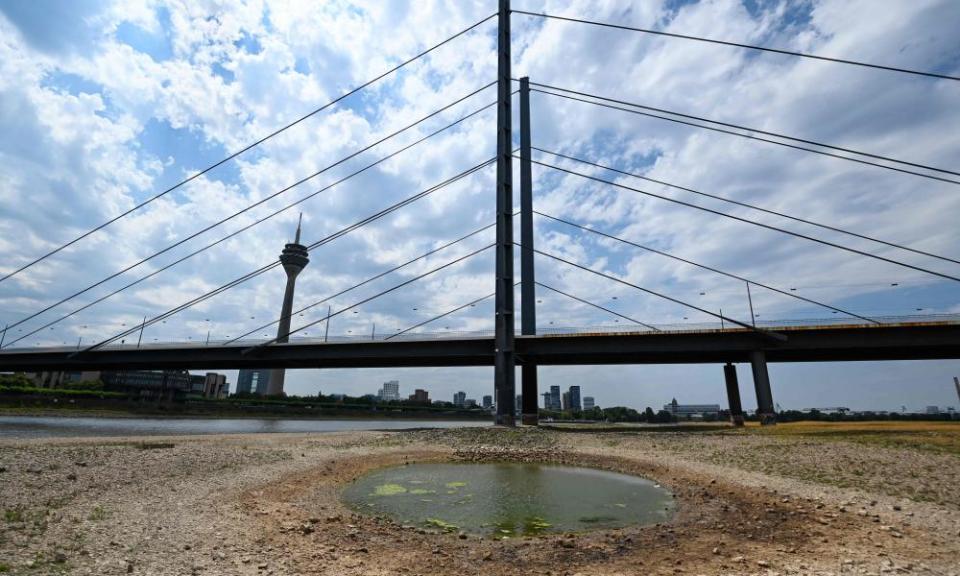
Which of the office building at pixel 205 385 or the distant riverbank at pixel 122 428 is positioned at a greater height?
the office building at pixel 205 385

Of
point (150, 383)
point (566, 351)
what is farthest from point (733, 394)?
point (150, 383)

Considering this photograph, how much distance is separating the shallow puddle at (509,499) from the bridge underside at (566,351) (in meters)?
37.7

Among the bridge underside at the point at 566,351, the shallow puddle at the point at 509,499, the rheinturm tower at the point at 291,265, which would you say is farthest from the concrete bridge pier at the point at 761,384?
the rheinturm tower at the point at 291,265

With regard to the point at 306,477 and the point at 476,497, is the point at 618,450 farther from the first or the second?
the point at 306,477

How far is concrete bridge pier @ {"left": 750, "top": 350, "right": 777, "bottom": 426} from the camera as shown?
55097 millimetres

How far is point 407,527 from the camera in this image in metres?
12.0

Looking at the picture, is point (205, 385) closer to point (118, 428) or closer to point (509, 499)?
point (118, 428)

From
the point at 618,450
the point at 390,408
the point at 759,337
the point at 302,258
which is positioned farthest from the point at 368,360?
the point at 302,258

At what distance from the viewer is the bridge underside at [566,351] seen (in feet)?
177

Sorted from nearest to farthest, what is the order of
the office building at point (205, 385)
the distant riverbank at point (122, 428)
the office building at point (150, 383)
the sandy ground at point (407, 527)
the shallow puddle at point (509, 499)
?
the sandy ground at point (407, 527), the shallow puddle at point (509, 499), the distant riverbank at point (122, 428), the office building at point (150, 383), the office building at point (205, 385)

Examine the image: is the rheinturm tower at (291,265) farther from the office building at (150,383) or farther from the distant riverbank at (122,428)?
the distant riverbank at (122,428)

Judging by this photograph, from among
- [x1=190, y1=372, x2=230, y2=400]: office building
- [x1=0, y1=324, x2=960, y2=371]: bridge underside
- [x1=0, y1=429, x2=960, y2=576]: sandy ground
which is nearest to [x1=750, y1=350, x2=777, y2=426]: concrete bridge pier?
[x1=0, y1=324, x2=960, y2=371]: bridge underside

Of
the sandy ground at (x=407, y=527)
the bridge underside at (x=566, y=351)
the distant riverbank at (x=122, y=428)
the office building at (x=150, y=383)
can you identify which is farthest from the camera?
the office building at (x=150, y=383)

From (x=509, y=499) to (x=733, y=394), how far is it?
59829 mm
